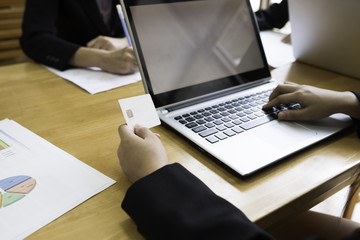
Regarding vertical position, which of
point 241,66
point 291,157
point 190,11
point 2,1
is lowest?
point 291,157

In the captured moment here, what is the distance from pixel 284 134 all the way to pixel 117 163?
1.06 ft

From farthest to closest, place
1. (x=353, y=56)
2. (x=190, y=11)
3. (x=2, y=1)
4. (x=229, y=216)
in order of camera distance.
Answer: (x=2, y=1)
(x=353, y=56)
(x=190, y=11)
(x=229, y=216)

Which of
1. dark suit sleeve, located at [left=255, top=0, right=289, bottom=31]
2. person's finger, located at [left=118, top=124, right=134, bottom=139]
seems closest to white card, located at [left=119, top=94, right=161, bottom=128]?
person's finger, located at [left=118, top=124, right=134, bottom=139]

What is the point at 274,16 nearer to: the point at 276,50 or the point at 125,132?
the point at 276,50

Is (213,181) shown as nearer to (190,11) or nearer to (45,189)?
(45,189)

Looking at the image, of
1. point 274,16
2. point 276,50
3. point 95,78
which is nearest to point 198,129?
point 95,78

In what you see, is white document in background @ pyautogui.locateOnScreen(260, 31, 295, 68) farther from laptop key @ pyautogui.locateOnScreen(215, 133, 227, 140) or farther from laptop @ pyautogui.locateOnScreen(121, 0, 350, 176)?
laptop key @ pyautogui.locateOnScreen(215, 133, 227, 140)

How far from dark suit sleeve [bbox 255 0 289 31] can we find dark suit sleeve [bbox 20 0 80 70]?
81cm

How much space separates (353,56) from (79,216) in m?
0.86

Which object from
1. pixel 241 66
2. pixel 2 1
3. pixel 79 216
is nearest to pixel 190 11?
pixel 241 66

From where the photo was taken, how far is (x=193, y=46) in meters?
0.71

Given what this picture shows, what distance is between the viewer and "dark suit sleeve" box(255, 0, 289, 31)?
4.02 feet

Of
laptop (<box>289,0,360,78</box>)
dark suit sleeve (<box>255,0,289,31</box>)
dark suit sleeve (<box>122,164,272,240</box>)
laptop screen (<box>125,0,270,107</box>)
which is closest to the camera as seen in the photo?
dark suit sleeve (<box>122,164,272,240</box>)

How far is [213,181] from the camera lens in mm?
460
